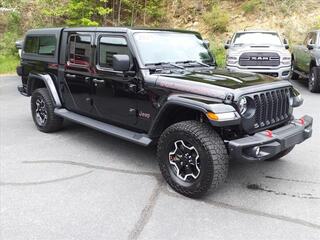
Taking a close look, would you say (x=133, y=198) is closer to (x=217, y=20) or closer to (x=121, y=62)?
(x=121, y=62)

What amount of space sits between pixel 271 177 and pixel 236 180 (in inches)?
17.8

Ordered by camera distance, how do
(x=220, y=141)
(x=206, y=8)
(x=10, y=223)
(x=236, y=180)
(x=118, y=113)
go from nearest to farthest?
(x=10, y=223) → (x=220, y=141) → (x=236, y=180) → (x=118, y=113) → (x=206, y=8)

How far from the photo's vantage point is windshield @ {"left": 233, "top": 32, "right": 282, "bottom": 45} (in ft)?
36.9

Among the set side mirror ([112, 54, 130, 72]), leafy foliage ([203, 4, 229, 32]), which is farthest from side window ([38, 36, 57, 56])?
leafy foliage ([203, 4, 229, 32])

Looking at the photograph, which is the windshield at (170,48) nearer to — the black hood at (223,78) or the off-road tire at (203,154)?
the black hood at (223,78)

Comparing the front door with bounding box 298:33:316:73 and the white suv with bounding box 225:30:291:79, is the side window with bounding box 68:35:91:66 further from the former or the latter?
the front door with bounding box 298:33:316:73

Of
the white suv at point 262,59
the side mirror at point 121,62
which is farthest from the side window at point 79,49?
the white suv at point 262,59

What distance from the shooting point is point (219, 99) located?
12.8 ft

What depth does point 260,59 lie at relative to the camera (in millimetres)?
10328

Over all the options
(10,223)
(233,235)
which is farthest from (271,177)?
(10,223)

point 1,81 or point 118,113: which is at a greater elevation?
point 118,113

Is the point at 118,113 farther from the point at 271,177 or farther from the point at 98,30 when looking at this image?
the point at 271,177

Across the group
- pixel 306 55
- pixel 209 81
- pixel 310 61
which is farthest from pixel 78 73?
pixel 306 55

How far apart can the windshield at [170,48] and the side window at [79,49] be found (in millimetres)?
963
